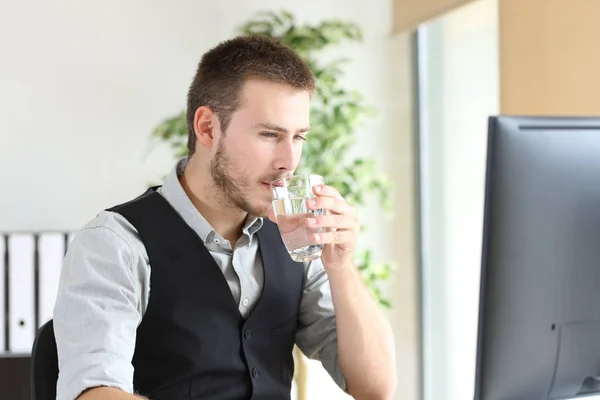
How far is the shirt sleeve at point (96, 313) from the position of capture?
50.4 inches

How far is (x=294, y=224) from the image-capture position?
1362mm

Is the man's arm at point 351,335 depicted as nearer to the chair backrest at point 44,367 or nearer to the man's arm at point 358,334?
the man's arm at point 358,334

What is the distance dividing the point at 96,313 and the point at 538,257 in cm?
68

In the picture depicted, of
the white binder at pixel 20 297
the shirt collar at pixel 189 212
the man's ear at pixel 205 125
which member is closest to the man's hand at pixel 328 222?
the shirt collar at pixel 189 212

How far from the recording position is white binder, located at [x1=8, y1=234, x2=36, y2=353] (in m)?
3.11

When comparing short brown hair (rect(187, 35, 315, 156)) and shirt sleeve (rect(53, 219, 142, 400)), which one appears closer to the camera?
shirt sleeve (rect(53, 219, 142, 400))

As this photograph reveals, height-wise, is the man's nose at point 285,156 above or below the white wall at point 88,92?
below

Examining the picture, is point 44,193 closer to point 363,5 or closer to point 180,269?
point 363,5

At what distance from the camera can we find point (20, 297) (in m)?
3.12

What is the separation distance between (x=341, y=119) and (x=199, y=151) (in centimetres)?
177

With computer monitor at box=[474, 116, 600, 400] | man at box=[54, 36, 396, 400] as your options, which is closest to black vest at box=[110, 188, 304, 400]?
man at box=[54, 36, 396, 400]

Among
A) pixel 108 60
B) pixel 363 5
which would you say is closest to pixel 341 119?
pixel 363 5

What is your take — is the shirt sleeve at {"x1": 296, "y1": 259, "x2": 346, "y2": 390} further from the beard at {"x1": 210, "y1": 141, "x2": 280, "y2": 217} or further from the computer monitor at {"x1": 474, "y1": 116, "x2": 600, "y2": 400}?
the computer monitor at {"x1": 474, "y1": 116, "x2": 600, "y2": 400}

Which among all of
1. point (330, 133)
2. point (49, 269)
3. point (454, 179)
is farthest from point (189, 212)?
point (454, 179)
